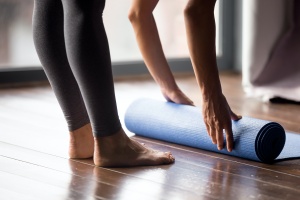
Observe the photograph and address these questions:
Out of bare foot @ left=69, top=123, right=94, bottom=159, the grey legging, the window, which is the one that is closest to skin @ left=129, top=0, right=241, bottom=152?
the grey legging

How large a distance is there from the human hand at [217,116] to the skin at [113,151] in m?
0.16

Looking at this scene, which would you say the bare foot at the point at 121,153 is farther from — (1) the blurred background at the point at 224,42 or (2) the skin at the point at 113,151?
(1) the blurred background at the point at 224,42

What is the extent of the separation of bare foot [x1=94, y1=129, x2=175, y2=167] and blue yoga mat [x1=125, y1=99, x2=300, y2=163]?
0.70 ft

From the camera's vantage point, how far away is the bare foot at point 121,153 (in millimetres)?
1965

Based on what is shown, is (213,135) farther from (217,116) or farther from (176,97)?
(176,97)

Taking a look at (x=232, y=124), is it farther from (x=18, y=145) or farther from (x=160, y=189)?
(x=18, y=145)

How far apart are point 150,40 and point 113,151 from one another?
583mm

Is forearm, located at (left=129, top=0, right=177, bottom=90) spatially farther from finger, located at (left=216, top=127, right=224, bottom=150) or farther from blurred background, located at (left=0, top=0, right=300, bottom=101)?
blurred background, located at (left=0, top=0, right=300, bottom=101)

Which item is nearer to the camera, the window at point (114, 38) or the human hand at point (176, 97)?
the human hand at point (176, 97)

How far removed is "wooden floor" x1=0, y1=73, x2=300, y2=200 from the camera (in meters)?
1.75

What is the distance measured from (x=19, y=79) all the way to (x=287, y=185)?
6.96 feet

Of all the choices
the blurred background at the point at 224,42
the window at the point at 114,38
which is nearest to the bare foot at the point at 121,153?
the blurred background at the point at 224,42

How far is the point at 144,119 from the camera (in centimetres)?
240

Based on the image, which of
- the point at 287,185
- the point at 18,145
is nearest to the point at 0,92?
the point at 18,145
